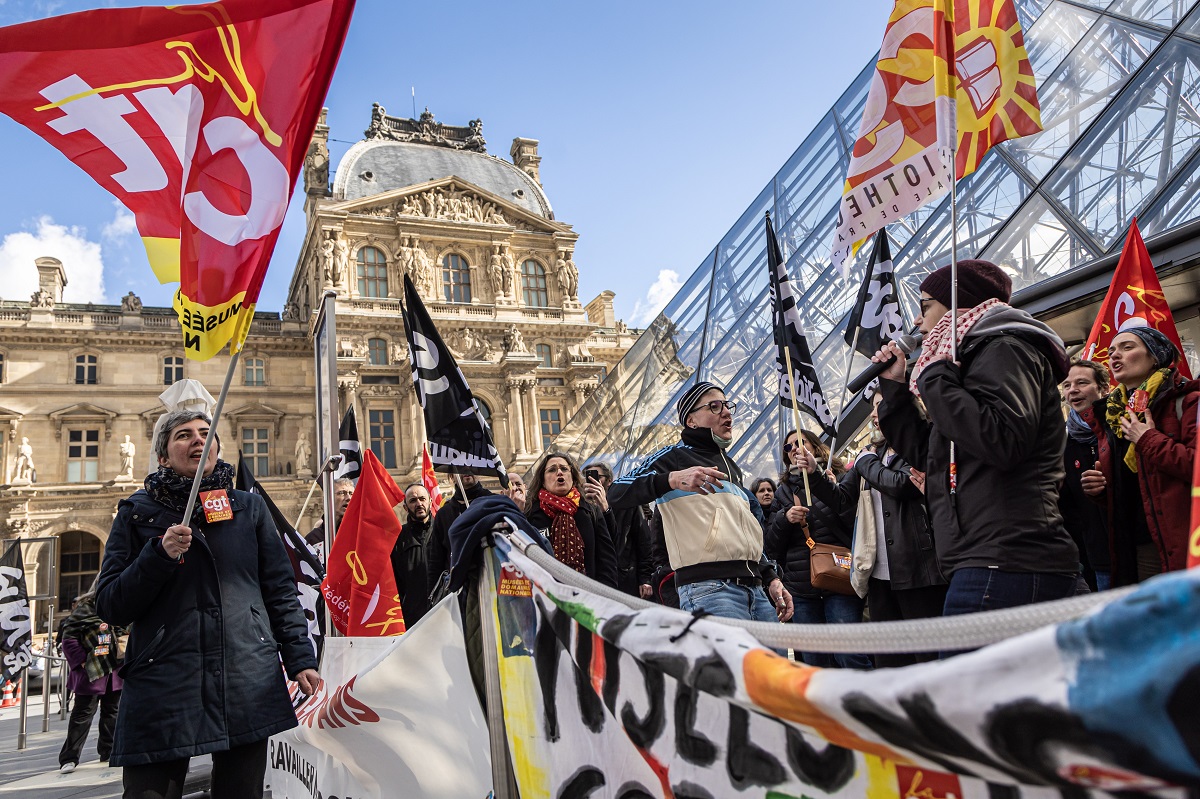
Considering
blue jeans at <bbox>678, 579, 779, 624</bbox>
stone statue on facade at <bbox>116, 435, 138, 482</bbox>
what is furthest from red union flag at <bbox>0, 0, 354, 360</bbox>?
stone statue on facade at <bbox>116, 435, 138, 482</bbox>

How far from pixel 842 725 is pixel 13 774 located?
25.2ft

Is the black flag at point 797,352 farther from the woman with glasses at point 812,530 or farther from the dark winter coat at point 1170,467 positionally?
the dark winter coat at point 1170,467

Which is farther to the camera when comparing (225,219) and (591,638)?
(225,219)

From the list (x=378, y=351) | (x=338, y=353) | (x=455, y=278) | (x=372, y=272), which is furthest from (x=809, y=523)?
(x=455, y=278)

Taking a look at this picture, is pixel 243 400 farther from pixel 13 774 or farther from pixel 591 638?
pixel 591 638

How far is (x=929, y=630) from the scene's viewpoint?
1.07 m

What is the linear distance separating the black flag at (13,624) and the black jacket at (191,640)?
8277mm

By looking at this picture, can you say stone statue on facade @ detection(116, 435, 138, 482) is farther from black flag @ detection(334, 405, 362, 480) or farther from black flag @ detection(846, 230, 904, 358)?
black flag @ detection(846, 230, 904, 358)

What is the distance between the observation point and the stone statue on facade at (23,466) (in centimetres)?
2803

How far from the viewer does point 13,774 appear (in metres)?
6.41

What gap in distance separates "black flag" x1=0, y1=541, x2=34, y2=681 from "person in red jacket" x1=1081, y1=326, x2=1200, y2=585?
10511 mm

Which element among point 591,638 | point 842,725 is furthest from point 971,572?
point 842,725

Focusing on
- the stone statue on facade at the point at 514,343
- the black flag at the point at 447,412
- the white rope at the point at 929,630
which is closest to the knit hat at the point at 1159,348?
the white rope at the point at 929,630

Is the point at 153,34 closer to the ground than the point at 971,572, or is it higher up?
higher up
